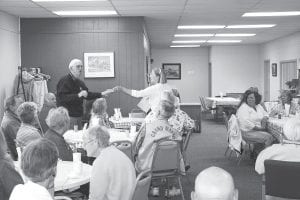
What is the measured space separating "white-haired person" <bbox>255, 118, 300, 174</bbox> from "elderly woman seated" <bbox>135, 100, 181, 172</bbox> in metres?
1.41

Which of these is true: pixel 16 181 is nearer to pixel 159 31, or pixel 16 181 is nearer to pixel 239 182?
pixel 239 182

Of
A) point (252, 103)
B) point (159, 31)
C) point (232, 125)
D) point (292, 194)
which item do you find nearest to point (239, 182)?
point (232, 125)

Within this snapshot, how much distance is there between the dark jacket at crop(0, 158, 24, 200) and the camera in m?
2.94

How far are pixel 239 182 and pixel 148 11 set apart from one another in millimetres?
3925

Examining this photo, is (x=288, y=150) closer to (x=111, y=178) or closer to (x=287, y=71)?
(x=111, y=178)

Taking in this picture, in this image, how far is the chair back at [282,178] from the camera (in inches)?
134

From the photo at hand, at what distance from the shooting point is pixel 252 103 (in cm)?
755

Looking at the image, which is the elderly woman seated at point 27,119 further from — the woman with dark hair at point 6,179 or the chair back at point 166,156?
the woman with dark hair at point 6,179

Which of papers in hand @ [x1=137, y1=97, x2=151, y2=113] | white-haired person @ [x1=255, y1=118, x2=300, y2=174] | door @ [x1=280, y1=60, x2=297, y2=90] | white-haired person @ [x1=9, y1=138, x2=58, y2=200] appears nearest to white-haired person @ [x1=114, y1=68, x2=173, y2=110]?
papers in hand @ [x1=137, y1=97, x2=151, y2=113]

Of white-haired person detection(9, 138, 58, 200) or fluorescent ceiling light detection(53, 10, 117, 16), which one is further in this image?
fluorescent ceiling light detection(53, 10, 117, 16)

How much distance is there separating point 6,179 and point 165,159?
212 centimetres

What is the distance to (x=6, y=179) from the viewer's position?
2.95 m

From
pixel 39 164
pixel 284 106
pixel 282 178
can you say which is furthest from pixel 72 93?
pixel 39 164

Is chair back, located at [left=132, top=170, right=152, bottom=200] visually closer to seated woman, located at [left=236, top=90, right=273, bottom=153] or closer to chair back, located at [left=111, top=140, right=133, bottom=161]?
chair back, located at [left=111, top=140, right=133, bottom=161]
